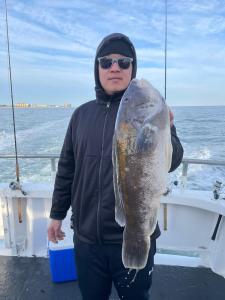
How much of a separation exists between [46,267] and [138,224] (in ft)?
7.30

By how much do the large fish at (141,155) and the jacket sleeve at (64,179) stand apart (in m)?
0.64

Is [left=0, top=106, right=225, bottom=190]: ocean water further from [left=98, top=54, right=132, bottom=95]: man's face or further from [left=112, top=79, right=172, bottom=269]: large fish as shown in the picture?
[left=112, top=79, right=172, bottom=269]: large fish

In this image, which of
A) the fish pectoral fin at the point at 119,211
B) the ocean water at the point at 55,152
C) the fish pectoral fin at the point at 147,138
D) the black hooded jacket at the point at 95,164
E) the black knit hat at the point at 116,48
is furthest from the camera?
the ocean water at the point at 55,152

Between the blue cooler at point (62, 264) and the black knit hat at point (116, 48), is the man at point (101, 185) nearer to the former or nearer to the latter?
the black knit hat at point (116, 48)

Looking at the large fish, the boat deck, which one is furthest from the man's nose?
the boat deck

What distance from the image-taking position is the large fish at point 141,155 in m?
1.22

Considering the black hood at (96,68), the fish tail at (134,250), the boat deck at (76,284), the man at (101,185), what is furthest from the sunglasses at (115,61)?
the boat deck at (76,284)

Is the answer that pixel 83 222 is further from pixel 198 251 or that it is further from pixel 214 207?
pixel 198 251

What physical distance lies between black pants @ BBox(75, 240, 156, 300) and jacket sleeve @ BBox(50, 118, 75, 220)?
0.29 meters

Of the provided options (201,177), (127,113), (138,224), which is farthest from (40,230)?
(201,177)

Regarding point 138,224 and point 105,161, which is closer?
point 138,224

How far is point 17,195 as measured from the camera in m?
3.26

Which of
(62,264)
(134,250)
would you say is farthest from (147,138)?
(62,264)

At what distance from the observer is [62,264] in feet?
9.52
